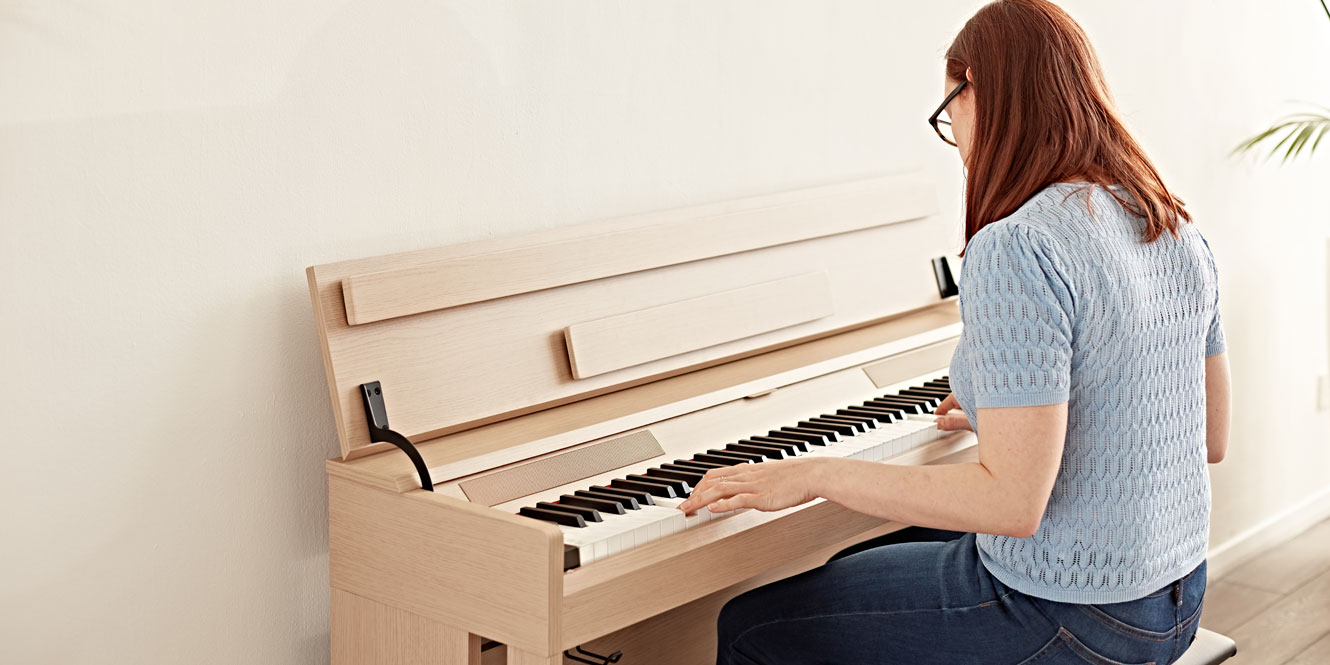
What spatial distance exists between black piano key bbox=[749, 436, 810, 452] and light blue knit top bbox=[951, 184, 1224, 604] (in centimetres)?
35

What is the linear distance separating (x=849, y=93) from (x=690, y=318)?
76 cm

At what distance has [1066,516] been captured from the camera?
1.45 m

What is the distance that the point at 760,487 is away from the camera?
1516mm

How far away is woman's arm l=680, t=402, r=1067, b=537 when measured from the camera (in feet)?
4.38

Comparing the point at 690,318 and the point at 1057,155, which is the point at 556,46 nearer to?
the point at 690,318

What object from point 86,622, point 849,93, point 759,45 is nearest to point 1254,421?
point 849,93

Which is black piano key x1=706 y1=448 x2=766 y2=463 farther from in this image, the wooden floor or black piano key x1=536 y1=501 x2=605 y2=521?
the wooden floor

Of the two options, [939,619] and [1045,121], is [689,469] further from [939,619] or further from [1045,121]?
[1045,121]

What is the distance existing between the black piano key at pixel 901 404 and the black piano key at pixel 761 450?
308mm

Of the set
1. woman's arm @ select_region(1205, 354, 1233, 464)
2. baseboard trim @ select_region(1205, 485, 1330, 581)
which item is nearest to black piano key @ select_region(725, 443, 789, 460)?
woman's arm @ select_region(1205, 354, 1233, 464)

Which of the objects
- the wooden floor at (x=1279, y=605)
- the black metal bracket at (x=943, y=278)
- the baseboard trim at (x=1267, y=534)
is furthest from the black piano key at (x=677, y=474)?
→ the baseboard trim at (x=1267, y=534)

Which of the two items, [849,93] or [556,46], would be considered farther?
[849,93]

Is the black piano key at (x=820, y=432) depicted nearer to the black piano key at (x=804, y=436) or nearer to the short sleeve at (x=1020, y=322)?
the black piano key at (x=804, y=436)

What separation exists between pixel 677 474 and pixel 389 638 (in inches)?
17.8
